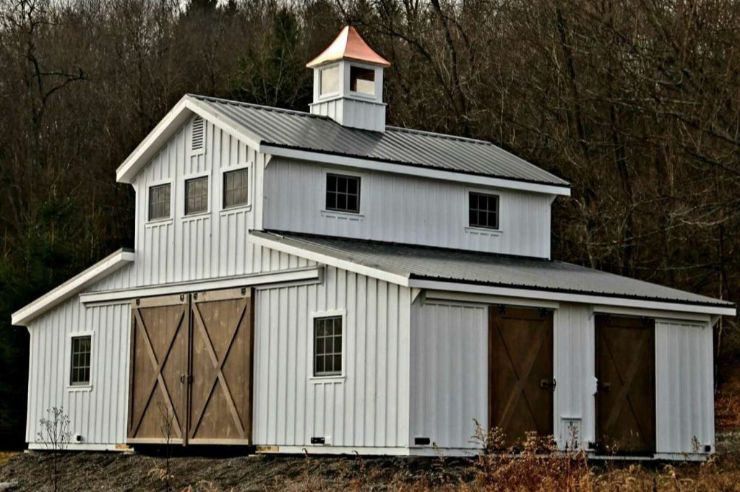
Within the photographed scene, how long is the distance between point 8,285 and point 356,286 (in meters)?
18.0

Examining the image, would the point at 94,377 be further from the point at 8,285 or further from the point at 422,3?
the point at 422,3

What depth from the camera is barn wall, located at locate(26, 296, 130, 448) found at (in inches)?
1223

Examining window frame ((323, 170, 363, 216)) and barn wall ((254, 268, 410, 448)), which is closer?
barn wall ((254, 268, 410, 448))

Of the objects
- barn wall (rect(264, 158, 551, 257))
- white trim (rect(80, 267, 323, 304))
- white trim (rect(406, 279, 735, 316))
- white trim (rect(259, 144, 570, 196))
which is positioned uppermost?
white trim (rect(259, 144, 570, 196))

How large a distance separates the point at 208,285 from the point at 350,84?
20.0ft

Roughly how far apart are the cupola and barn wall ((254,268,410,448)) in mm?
5932

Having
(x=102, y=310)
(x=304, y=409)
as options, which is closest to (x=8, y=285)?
(x=102, y=310)

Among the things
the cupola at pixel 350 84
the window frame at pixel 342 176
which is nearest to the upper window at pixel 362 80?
the cupola at pixel 350 84

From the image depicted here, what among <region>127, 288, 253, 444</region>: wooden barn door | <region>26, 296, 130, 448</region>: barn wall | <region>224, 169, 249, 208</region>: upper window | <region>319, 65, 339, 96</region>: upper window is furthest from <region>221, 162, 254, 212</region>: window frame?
<region>319, 65, 339, 96</region>: upper window

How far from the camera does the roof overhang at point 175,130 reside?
28.2 metres

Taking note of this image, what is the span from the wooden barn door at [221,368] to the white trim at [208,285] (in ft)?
0.59

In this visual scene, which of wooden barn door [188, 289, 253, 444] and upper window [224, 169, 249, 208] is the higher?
upper window [224, 169, 249, 208]

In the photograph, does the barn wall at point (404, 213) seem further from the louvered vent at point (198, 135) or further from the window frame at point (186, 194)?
the louvered vent at point (198, 135)

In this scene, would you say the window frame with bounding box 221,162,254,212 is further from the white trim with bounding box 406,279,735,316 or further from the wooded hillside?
the wooded hillside
